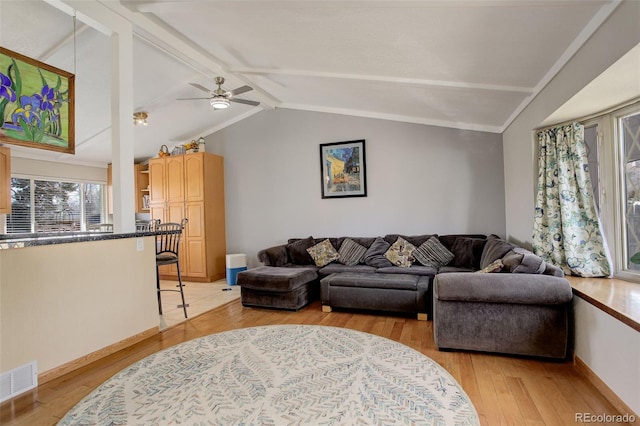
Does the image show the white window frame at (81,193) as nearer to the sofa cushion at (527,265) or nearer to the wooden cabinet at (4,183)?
the wooden cabinet at (4,183)

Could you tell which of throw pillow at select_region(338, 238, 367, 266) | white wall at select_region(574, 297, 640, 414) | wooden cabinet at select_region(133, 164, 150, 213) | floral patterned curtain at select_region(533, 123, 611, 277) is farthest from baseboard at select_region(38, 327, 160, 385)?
wooden cabinet at select_region(133, 164, 150, 213)

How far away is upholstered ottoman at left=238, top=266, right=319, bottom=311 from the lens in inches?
148

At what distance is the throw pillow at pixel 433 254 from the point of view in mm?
4082

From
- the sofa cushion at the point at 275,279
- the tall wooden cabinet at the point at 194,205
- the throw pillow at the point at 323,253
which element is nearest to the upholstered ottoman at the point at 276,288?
the sofa cushion at the point at 275,279

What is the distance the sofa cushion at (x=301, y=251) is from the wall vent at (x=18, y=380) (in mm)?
3170

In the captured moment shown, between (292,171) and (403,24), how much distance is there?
3425mm

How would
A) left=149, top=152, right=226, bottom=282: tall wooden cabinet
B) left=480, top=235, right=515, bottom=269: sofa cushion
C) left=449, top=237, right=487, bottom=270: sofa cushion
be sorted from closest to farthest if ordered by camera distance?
left=480, top=235, right=515, bottom=269: sofa cushion, left=449, top=237, right=487, bottom=270: sofa cushion, left=149, top=152, right=226, bottom=282: tall wooden cabinet

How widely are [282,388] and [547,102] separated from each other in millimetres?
3136

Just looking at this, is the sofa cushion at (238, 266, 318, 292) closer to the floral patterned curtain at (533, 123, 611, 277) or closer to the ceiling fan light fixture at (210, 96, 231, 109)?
the ceiling fan light fixture at (210, 96, 231, 109)

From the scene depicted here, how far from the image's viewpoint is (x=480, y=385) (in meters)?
2.05

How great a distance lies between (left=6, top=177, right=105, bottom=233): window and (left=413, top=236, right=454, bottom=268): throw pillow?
20.7 ft

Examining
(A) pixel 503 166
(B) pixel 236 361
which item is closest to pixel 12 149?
(B) pixel 236 361

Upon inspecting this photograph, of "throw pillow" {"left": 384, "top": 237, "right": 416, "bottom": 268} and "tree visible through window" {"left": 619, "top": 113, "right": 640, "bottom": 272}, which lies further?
"throw pillow" {"left": 384, "top": 237, "right": 416, "bottom": 268}

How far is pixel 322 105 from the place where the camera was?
5.11 m
